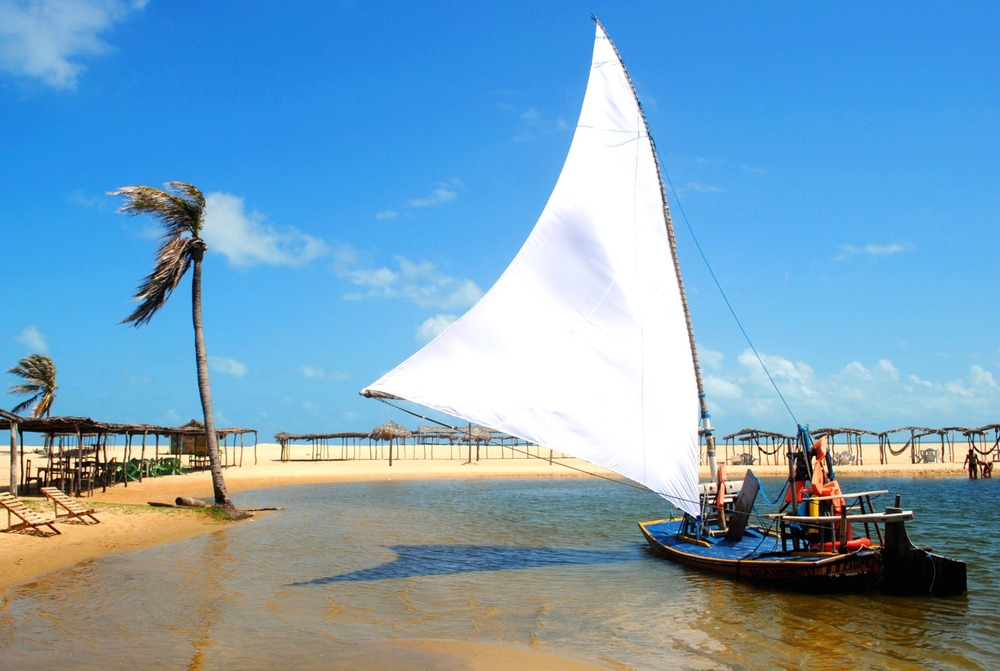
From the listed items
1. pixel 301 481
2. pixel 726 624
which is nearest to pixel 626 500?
pixel 301 481

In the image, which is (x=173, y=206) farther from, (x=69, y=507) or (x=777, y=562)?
(x=777, y=562)

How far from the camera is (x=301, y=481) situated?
37438 millimetres

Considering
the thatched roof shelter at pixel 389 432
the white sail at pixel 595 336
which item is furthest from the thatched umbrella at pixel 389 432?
the white sail at pixel 595 336

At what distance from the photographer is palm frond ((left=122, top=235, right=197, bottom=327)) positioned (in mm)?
19031

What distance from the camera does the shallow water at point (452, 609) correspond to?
7.96 metres

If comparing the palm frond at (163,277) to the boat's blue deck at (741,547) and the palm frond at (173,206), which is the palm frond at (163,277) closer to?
the palm frond at (173,206)

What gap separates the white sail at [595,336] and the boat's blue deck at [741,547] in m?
1.05

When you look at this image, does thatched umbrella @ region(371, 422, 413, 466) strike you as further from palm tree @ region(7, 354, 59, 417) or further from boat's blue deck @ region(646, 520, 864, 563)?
boat's blue deck @ region(646, 520, 864, 563)

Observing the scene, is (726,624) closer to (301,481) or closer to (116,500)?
(116,500)

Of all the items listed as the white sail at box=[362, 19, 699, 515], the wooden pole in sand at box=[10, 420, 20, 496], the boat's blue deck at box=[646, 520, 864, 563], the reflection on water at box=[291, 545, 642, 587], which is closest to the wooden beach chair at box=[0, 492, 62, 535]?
the wooden pole in sand at box=[10, 420, 20, 496]

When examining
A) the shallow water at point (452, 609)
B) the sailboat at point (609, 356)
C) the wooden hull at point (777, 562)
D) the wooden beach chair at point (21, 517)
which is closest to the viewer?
the shallow water at point (452, 609)

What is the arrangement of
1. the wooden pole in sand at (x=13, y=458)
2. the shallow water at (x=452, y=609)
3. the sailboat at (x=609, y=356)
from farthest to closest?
the wooden pole in sand at (x=13, y=458), the sailboat at (x=609, y=356), the shallow water at (x=452, y=609)

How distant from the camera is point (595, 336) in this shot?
11828mm

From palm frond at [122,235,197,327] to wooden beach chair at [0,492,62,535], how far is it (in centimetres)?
597
